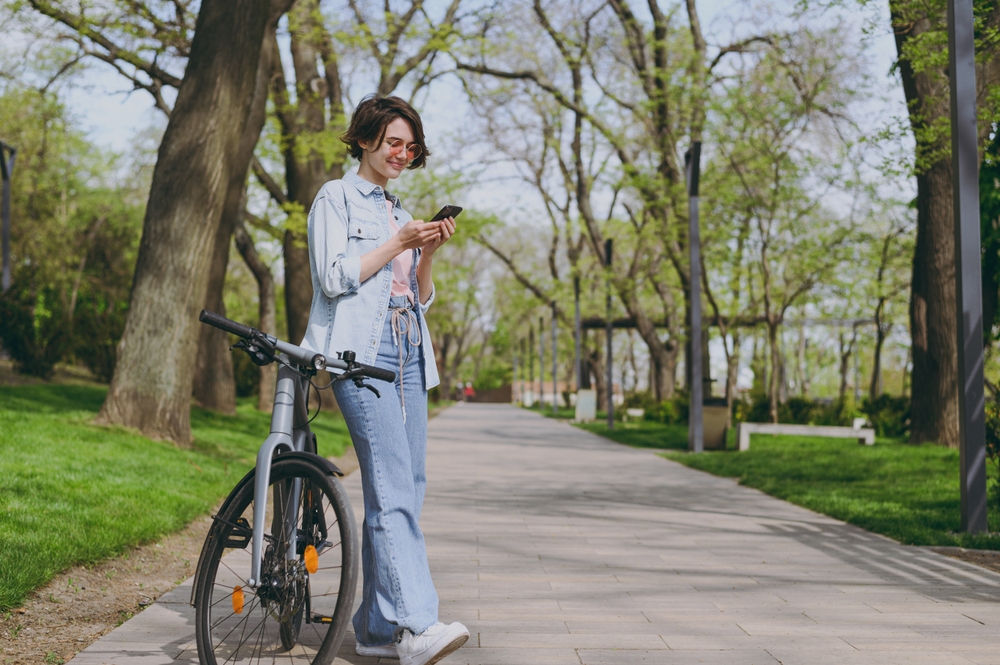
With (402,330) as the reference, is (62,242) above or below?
above

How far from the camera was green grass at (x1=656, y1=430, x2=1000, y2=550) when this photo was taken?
7.67 m

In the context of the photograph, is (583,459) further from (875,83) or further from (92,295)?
(92,295)

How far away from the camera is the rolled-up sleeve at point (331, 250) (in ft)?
11.3

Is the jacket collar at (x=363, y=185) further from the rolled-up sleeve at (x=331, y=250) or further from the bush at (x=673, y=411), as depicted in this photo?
the bush at (x=673, y=411)

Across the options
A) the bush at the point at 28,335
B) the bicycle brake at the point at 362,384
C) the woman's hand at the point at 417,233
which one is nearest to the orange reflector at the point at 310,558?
the bicycle brake at the point at 362,384

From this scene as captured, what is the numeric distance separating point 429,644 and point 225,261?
42.7 feet

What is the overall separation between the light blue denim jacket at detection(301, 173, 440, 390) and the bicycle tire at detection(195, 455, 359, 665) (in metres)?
0.46

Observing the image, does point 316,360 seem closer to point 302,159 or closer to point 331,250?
point 331,250

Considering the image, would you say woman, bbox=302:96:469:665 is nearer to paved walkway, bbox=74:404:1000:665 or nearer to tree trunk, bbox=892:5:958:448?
paved walkway, bbox=74:404:1000:665

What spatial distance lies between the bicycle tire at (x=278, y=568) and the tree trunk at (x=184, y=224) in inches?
308

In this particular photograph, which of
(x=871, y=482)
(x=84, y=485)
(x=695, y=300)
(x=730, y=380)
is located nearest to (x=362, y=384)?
(x=84, y=485)

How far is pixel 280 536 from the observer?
340 centimetres

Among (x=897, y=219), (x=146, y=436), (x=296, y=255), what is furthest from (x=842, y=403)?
(x=146, y=436)

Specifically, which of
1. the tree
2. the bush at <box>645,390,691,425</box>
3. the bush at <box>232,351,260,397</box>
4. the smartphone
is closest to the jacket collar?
the smartphone
